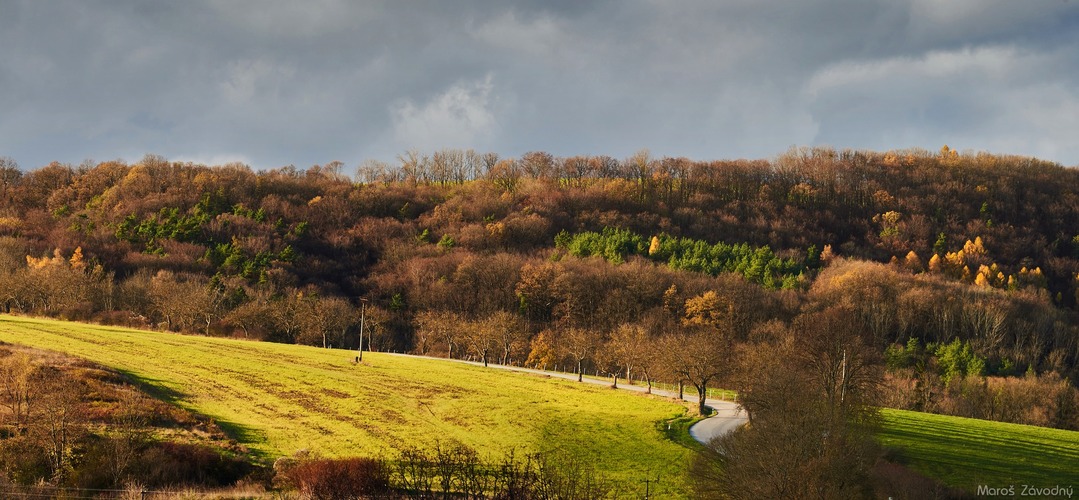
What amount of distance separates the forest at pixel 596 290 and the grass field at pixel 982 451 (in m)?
6.73

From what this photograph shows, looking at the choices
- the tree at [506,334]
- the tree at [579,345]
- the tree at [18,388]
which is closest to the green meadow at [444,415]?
the tree at [18,388]

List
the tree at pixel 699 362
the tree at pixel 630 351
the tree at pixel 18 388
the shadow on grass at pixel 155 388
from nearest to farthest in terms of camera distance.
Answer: the tree at pixel 18 388, the shadow on grass at pixel 155 388, the tree at pixel 699 362, the tree at pixel 630 351

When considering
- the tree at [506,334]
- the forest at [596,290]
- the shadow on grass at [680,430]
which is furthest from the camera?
the tree at [506,334]

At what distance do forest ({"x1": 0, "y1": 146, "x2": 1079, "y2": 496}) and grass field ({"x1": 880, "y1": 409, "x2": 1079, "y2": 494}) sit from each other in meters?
6.73

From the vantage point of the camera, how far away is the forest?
82125 mm

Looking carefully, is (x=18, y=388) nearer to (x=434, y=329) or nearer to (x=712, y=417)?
(x=712, y=417)

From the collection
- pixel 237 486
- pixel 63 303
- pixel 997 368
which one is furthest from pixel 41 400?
pixel 997 368

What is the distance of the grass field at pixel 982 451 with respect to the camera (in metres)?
56.1

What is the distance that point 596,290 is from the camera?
456 feet

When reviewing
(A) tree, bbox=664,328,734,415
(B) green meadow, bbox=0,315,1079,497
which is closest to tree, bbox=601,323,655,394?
(A) tree, bbox=664,328,734,415

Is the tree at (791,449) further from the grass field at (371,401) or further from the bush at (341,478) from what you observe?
the bush at (341,478)

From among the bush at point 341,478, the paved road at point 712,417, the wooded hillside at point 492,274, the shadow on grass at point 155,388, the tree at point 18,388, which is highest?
the wooded hillside at point 492,274

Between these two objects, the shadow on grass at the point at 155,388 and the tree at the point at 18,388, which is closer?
the tree at the point at 18,388

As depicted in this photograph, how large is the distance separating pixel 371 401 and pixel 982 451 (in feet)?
184
